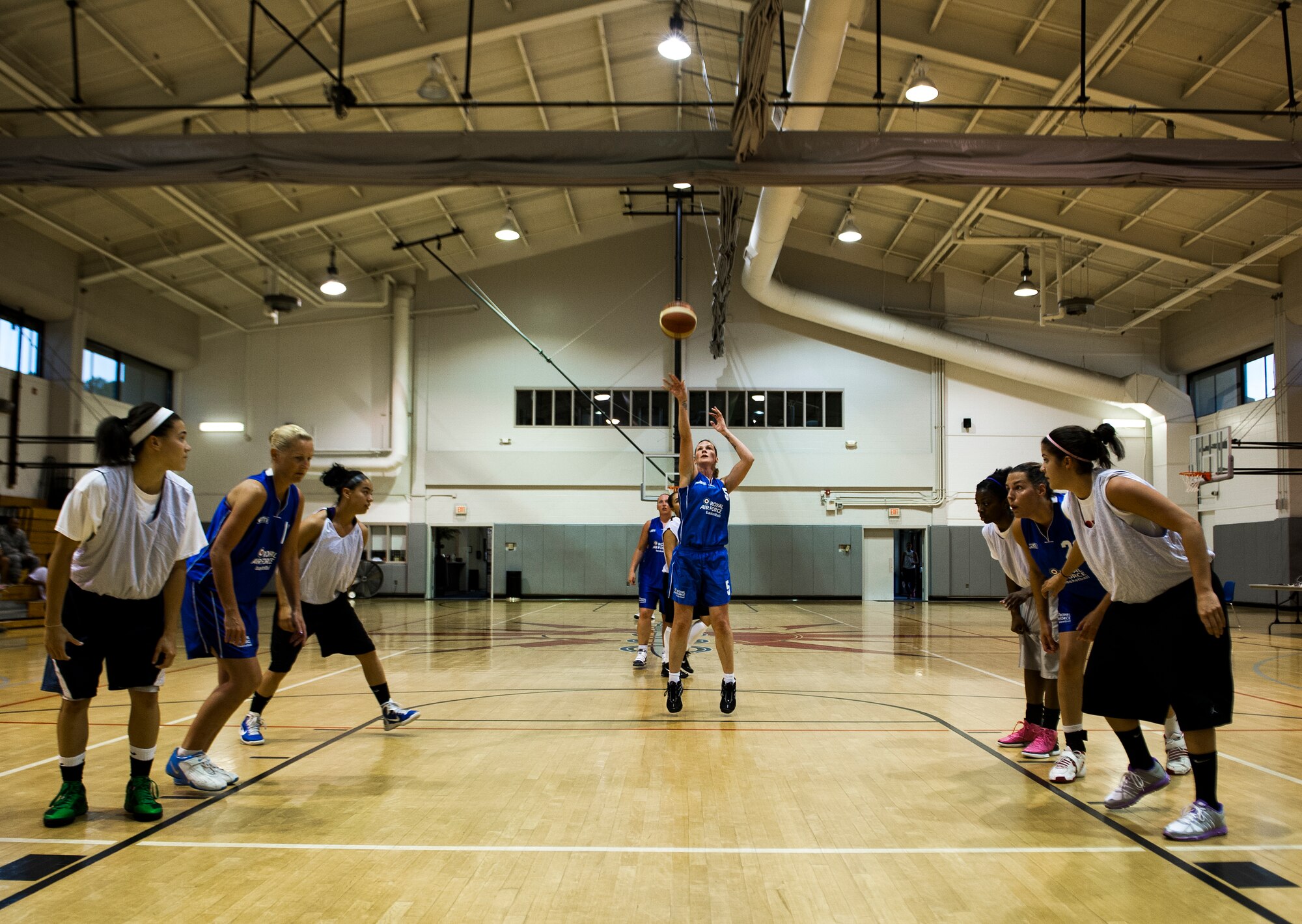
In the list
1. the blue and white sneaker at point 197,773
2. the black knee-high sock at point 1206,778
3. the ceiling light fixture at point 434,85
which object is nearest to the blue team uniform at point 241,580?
the blue and white sneaker at point 197,773

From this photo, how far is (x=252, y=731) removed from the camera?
4844mm

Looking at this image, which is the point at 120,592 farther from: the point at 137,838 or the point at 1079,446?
the point at 1079,446

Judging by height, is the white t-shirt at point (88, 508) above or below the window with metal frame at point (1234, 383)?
below

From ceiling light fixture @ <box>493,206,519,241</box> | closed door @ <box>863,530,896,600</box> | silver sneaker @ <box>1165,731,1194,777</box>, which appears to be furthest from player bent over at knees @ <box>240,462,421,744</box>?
closed door @ <box>863,530,896,600</box>

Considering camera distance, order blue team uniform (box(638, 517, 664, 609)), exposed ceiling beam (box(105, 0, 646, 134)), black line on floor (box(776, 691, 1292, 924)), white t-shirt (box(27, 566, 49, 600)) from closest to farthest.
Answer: black line on floor (box(776, 691, 1292, 924)) < blue team uniform (box(638, 517, 664, 609)) < exposed ceiling beam (box(105, 0, 646, 134)) < white t-shirt (box(27, 566, 49, 600))

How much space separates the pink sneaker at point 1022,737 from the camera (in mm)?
4668

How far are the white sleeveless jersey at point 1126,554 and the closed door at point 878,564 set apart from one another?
19.4m

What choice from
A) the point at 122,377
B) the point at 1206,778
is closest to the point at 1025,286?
the point at 1206,778

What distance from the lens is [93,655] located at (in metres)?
3.42

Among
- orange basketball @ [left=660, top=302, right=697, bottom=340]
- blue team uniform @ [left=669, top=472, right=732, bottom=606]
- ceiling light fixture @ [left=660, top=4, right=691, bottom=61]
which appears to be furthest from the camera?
ceiling light fixture @ [left=660, top=4, right=691, bottom=61]

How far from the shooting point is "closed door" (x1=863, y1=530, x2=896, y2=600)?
73.9 ft

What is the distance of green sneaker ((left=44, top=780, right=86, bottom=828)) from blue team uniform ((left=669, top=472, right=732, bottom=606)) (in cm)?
330

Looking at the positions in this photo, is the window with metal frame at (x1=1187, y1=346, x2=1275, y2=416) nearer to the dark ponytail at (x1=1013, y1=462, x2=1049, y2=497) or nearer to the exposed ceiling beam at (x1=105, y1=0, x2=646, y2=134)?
the exposed ceiling beam at (x1=105, y1=0, x2=646, y2=134)

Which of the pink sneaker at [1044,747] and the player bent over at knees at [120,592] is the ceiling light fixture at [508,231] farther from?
the pink sneaker at [1044,747]
